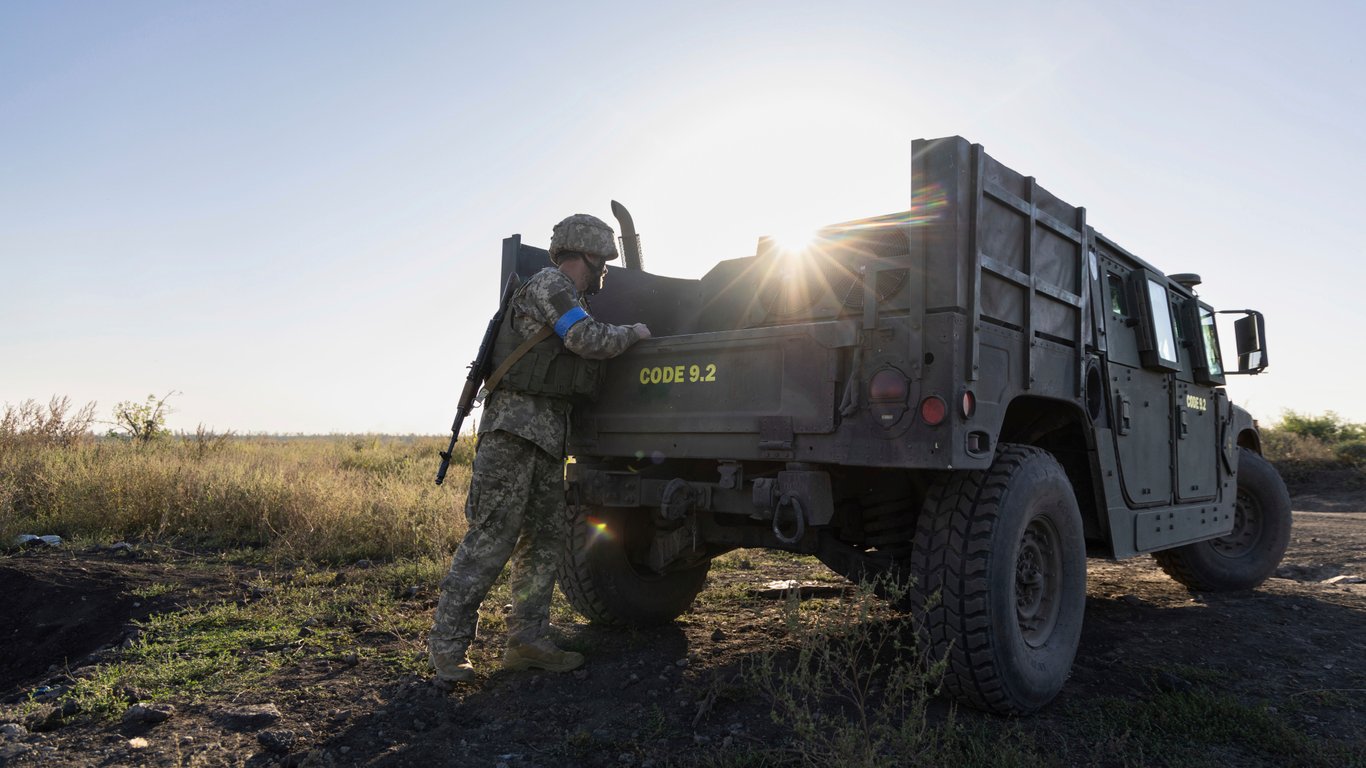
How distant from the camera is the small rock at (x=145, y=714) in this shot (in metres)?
3.22

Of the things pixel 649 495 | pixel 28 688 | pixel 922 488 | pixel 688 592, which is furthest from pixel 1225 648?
pixel 28 688

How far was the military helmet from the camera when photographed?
4.05 metres

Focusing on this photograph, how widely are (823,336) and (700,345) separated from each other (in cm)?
65

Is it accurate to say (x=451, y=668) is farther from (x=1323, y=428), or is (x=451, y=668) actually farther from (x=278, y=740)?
(x=1323, y=428)

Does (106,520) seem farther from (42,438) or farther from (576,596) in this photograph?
(576,596)

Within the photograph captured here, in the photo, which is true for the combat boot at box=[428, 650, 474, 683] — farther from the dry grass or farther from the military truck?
the dry grass

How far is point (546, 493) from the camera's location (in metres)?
4.11

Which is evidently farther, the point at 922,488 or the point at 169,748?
the point at 922,488

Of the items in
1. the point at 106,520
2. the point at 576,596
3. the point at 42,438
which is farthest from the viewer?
the point at 42,438

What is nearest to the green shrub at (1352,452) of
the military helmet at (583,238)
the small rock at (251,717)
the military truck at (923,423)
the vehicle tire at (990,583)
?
the military truck at (923,423)

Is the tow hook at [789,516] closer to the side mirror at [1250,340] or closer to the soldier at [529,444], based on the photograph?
the soldier at [529,444]

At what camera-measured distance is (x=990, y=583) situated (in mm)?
3215

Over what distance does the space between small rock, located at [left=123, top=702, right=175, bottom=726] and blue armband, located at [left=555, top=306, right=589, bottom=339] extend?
Result: 215 cm

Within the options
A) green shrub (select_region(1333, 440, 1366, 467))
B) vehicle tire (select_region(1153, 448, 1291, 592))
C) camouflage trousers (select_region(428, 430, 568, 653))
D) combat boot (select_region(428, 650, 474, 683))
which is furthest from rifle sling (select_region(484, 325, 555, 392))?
green shrub (select_region(1333, 440, 1366, 467))
